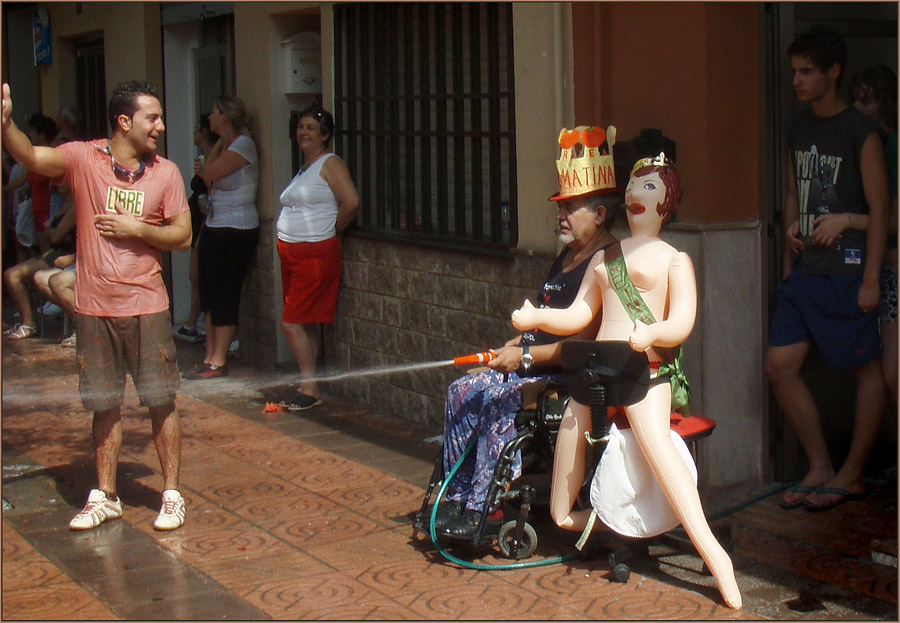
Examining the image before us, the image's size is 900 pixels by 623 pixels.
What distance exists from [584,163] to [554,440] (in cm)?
122

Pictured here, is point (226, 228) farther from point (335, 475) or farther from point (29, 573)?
point (29, 573)

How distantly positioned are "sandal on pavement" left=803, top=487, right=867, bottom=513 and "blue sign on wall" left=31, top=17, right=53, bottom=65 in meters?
12.0

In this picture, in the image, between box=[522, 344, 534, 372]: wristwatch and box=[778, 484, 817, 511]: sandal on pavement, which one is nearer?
box=[522, 344, 534, 372]: wristwatch

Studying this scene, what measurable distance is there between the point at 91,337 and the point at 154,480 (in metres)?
1.27

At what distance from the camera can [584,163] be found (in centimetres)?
535

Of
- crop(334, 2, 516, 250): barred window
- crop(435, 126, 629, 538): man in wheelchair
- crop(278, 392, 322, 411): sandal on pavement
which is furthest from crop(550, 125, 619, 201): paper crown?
crop(278, 392, 322, 411): sandal on pavement

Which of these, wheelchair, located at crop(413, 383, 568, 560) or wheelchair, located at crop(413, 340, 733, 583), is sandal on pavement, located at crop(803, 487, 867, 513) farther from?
wheelchair, located at crop(413, 383, 568, 560)

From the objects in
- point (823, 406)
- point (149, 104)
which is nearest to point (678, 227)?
point (823, 406)

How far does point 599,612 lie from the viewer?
4727 mm

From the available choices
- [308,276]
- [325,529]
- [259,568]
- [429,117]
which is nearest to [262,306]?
[308,276]

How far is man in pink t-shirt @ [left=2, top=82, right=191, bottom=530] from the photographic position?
19.1ft

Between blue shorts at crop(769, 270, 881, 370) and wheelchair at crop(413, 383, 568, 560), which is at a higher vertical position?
blue shorts at crop(769, 270, 881, 370)

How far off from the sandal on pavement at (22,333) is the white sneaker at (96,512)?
6374mm

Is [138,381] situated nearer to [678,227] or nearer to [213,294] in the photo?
[678,227]
